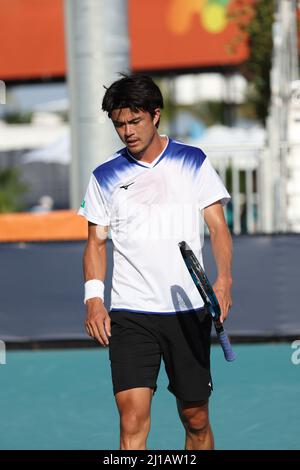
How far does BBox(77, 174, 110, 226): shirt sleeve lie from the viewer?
16.5 feet

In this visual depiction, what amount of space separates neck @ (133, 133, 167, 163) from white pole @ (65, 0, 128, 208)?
627 cm

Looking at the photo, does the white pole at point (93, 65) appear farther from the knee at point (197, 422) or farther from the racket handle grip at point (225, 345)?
the racket handle grip at point (225, 345)

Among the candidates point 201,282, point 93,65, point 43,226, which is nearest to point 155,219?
point 201,282

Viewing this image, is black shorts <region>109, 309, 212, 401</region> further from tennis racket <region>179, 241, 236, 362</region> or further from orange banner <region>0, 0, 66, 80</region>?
orange banner <region>0, 0, 66, 80</region>

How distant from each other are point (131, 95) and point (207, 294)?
0.95 m

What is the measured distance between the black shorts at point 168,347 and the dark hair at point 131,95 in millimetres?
963

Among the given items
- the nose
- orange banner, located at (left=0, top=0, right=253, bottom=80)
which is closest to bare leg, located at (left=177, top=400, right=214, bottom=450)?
the nose

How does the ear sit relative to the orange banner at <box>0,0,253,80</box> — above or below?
below

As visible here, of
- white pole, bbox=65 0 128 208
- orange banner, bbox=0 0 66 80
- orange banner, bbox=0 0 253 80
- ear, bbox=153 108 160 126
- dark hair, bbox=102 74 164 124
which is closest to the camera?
dark hair, bbox=102 74 164 124

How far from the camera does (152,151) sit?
4988mm

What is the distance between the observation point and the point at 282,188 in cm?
1416

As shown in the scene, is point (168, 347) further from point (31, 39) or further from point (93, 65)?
point (31, 39)
